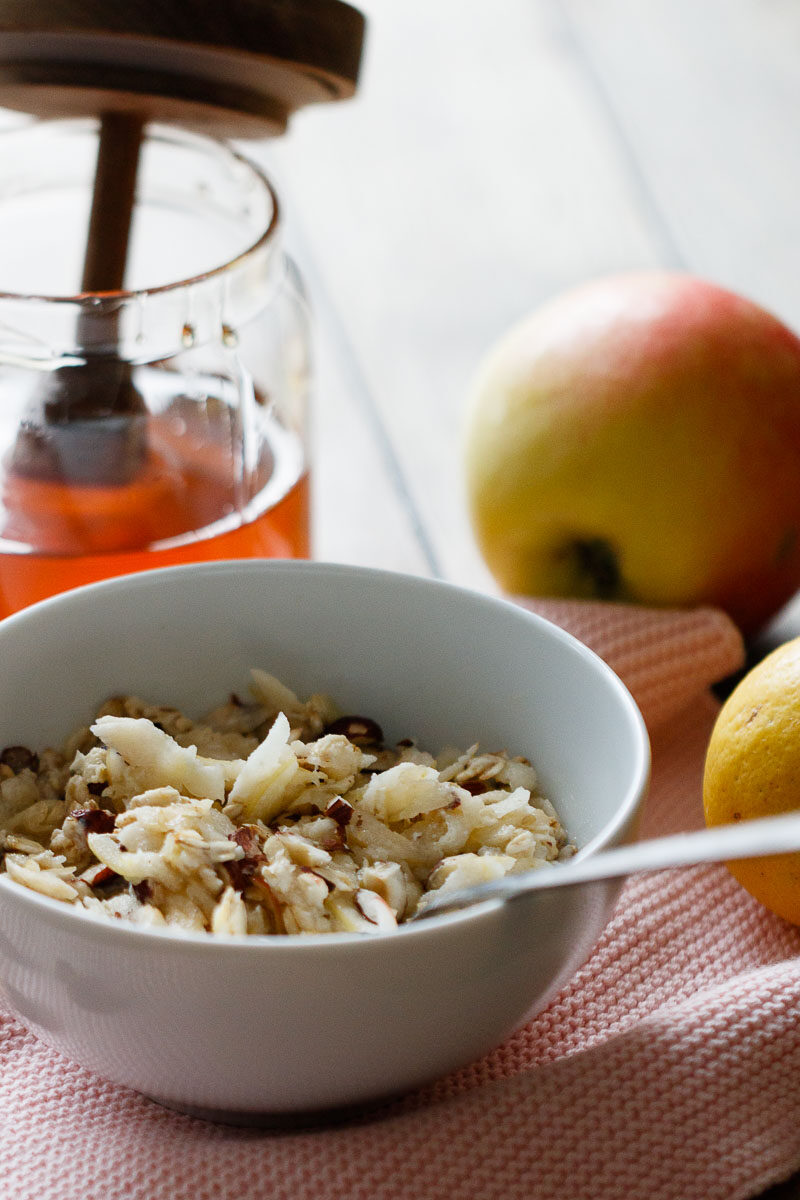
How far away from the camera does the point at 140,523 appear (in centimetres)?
81

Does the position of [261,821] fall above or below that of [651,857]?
below

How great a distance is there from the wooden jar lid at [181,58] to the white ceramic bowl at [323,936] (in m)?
0.31

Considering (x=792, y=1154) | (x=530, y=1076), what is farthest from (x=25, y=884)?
(x=792, y=1154)

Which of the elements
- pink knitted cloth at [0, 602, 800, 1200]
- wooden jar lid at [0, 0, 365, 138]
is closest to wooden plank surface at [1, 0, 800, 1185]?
wooden jar lid at [0, 0, 365, 138]

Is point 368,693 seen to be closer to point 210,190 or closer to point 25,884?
point 25,884

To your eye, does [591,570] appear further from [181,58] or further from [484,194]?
[484,194]

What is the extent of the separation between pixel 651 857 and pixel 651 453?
47 cm

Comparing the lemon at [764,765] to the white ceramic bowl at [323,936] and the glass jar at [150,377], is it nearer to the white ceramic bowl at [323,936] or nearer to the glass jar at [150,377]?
the white ceramic bowl at [323,936]

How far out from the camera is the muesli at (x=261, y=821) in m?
0.55

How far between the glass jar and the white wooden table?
17cm

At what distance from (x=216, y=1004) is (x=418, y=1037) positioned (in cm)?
8

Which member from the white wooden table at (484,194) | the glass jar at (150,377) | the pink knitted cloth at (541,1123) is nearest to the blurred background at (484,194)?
the white wooden table at (484,194)

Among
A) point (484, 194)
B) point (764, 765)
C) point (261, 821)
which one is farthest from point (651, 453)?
point (484, 194)

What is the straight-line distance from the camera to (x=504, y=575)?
39.0 inches
